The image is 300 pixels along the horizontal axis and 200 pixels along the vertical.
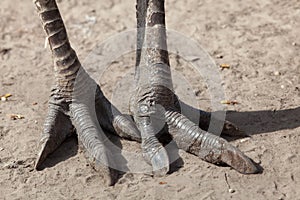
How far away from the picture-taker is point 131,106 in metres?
5.26

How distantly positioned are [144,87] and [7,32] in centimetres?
268

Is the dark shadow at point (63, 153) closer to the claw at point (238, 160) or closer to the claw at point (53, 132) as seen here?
the claw at point (53, 132)

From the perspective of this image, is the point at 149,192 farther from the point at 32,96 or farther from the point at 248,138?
the point at 32,96

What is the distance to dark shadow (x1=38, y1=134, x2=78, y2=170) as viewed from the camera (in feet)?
16.3

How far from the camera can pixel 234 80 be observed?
19.7ft

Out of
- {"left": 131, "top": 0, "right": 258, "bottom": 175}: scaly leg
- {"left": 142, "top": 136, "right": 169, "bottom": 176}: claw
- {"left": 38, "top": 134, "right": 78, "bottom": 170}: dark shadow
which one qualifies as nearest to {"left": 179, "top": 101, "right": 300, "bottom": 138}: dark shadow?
{"left": 131, "top": 0, "right": 258, "bottom": 175}: scaly leg

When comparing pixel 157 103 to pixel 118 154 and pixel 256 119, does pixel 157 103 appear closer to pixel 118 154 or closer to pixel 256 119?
pixel 118 154

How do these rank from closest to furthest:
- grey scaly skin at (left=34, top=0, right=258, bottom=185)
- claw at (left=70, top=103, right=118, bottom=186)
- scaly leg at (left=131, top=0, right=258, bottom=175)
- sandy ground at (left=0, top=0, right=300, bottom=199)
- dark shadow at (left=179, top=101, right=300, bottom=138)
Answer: sandy ground at (left=0, top=0, right=300, bottom=199), claw at (left=70, top=103, right=118, bottom=186), scaly leg at (left=131, top=0, right=258, bottom=175), grey scaly skin at (left=34, top=0, right=258, bottom=185), dark shadow at (left=179, top=101, right=300, bottom=138)

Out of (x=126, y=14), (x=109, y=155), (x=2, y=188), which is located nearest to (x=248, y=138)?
(x=109, y=155)

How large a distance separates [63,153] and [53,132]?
18cm

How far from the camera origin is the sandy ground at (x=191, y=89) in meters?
4.59

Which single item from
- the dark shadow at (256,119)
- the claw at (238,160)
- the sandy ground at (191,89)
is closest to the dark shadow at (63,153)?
the sandy ground at (191,89)

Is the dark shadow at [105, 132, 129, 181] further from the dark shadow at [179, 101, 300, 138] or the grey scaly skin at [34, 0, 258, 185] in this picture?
the dark shadow at [179, 101, 300, 138]

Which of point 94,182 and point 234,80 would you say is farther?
point 234,80
